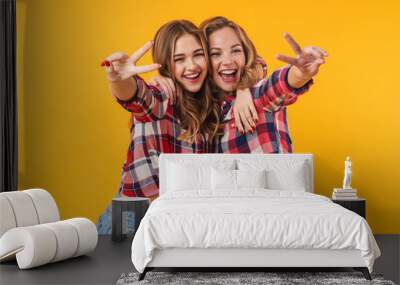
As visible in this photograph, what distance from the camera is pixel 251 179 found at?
657 centimetres

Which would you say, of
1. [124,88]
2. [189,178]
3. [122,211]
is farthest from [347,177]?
[124,88]

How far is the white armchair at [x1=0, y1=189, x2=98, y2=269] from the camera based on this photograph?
5.32 meters

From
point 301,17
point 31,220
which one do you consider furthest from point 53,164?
point 301,17

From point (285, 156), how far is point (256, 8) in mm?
1682

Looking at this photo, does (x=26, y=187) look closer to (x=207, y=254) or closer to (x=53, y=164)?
(x=53, y=164)

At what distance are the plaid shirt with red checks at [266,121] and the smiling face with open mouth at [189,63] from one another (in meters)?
0.41

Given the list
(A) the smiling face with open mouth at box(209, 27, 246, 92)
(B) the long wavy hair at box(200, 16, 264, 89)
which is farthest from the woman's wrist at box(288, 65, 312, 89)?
(A) the smiling face with open mouth at box(209, 27, 246, 92)

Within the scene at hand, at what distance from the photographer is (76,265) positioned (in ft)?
18.3

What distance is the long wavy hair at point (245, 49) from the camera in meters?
7.27

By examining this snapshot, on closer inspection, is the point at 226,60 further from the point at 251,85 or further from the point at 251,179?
the point at 251,179

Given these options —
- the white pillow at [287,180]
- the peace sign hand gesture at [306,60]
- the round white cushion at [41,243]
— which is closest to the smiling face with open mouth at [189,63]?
the peace sign hand gesture at [306,60]

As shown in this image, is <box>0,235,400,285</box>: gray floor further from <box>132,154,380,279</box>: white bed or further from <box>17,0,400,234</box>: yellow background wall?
<box>17,0,400,234</box>: yellow background wall

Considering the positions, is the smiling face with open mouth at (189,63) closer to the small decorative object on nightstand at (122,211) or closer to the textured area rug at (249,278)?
the small decorative object on nightstand at (122,211)

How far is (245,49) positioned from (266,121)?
83cm
